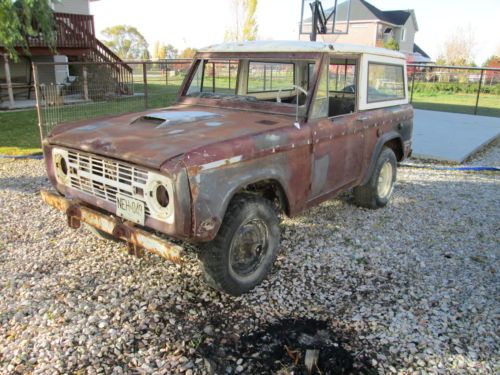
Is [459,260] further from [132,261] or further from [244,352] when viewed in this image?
[132,261]

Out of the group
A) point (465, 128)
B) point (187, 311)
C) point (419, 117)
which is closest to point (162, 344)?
point (187, 311)

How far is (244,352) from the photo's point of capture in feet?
9.58

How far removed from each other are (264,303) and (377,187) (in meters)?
2.69

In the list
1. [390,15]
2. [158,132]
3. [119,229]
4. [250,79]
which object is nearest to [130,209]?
[119,229]

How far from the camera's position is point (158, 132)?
3.53 m

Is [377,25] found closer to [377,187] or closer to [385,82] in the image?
[385,82]

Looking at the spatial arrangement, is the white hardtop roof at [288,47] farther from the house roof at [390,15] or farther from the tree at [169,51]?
the tree at [169,51]

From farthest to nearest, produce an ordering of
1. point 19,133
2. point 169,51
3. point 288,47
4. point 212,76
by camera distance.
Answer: point 169,51, point 19,133, point 212,76, point 288,47

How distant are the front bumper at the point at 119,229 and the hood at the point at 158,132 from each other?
49 centimetres

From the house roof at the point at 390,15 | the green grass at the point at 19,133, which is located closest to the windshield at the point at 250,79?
the green grass at the point at 19,133

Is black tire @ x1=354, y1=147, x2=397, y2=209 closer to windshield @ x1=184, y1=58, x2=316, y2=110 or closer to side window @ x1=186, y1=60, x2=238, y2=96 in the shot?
windshield @ x1=184, y1=58, x2=316, y2=110

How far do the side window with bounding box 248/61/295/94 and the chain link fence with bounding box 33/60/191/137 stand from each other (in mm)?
3162

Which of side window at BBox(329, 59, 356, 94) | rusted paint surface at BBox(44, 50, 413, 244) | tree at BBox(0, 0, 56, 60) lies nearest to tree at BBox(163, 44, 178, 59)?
tree at BBox(0, 0, 56, 60)

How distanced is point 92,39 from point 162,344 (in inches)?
672
